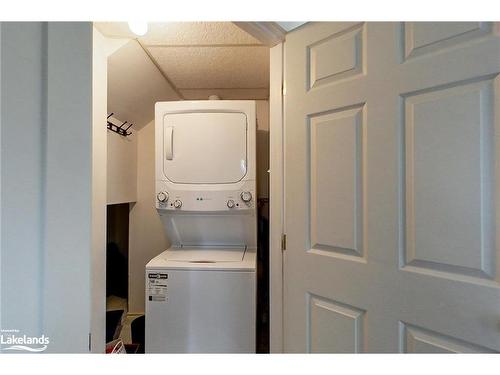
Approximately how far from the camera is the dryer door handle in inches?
74.7

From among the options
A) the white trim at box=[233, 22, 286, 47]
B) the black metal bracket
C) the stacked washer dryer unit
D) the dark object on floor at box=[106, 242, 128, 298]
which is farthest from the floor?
the white trim at box=[233, 22, 286, 47]

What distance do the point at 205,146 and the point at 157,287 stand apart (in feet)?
3.71

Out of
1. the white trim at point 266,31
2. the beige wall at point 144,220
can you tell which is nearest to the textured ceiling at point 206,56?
the white trim at point 266,31

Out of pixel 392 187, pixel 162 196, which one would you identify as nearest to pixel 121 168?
pixel 162 196

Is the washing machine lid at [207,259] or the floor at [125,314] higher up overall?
the washing machine lid at [207,259]

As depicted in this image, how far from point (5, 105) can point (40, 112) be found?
0.10m

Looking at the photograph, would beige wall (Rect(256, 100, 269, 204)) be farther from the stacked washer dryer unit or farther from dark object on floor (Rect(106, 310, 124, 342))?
dark object on floor (Rect(106, 310, 124, 342))

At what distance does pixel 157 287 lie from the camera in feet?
5.39

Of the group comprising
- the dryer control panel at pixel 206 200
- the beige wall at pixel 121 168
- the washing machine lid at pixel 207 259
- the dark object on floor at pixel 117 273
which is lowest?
the dark object on floor at pixel 117 273

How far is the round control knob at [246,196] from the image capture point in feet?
6.17

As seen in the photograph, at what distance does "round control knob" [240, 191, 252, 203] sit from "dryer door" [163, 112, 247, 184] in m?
0.12

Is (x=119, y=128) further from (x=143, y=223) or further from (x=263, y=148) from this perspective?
(x=263, y=148)

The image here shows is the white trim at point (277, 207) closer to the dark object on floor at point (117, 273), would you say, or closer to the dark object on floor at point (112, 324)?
the dark object on floor at point (112, 324)

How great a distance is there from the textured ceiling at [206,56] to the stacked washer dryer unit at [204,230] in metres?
0.33
